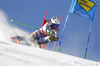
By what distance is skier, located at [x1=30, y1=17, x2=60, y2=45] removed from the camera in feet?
20.8

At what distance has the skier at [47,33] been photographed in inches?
250

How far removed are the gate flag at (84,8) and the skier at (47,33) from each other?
3.27ft

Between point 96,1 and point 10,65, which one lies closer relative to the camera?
point 10,65

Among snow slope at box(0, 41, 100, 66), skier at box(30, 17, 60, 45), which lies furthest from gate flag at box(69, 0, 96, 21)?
snow slope at box(0, 41, 100, 66)

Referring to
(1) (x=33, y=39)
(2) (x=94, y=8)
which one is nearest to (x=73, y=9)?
(2) (x=94, y=8)

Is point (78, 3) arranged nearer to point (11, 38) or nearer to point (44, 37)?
point (44, 37)

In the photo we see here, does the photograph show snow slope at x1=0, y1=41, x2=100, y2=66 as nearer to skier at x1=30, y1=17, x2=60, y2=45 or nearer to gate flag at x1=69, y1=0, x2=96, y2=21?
skier at x1=30, y1=17, x2=60, y2=45

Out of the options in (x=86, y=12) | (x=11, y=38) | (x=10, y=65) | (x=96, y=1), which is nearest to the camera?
(x=10, y=65)

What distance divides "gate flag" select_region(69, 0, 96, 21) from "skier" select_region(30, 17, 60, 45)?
100 centimetres

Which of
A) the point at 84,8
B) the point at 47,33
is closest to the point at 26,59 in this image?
the point at 47,33

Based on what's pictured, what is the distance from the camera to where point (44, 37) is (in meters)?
6.68

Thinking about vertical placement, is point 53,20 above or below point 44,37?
→ above

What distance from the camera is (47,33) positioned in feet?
20.9

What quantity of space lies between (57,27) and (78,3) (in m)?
1.51
